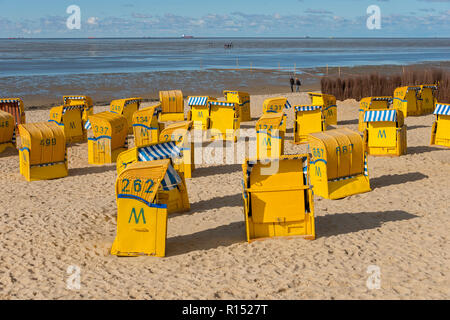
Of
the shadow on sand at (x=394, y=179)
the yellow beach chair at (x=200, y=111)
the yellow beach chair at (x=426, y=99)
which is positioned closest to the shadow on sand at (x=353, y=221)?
the shadow on sand at (x=394, y=179)

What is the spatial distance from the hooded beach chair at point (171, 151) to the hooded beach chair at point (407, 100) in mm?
12838

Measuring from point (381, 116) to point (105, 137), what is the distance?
8196mm

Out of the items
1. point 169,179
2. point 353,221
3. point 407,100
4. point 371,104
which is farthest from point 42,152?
point 407,100

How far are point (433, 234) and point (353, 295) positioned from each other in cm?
320

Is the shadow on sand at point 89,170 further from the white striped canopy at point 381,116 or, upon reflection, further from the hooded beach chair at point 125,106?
the white striped canopy at point 381,116

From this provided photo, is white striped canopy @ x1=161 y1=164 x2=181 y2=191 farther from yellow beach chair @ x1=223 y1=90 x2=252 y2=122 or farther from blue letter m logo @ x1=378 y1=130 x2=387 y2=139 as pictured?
yellow beach chair @ x1=223 y1=90 x2=252 y2=122

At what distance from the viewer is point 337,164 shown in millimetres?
11766

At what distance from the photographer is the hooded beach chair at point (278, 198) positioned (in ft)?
30.0

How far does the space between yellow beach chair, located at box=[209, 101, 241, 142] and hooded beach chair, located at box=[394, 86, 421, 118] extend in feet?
28.7

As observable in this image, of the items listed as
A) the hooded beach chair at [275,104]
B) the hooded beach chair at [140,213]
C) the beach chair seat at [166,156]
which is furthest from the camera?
the hooded beach chair at [275,104]

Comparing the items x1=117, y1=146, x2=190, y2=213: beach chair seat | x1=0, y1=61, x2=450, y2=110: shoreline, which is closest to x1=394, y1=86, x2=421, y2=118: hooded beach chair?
x1=117, y1=146, x2=190, y2=213: beach chair seat

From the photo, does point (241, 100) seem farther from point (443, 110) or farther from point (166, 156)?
point (166, 156)

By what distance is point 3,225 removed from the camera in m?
10.3
